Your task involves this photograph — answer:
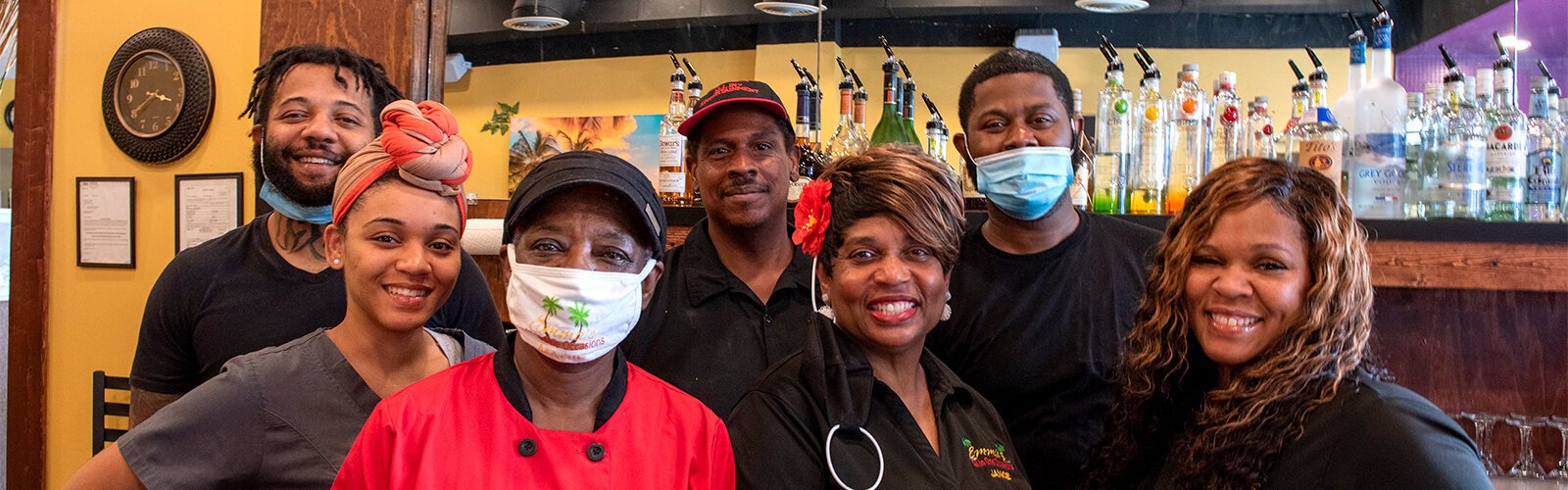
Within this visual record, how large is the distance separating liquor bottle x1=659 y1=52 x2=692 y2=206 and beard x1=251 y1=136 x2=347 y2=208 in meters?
0.86

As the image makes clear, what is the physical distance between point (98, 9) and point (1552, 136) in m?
4.21

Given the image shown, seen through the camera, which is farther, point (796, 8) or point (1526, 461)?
point (796, 8)

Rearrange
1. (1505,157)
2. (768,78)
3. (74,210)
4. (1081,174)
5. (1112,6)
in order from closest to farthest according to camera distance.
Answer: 1. (1505,157)
2. (1081,174)
3. (1112,6)
4. (768,78)
5. (74,210)

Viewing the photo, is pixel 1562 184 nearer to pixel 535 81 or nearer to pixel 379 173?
pixel 379 173

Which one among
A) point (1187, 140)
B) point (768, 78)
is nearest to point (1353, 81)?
point (1187, 140)

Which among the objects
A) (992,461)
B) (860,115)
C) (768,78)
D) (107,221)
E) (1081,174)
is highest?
(768,78)

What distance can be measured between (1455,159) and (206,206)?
3.46 m

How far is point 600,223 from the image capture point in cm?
155

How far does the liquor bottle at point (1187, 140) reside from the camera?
2.61 metres

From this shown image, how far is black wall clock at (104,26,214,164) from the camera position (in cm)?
328

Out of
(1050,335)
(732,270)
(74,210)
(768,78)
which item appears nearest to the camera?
(1050,335)

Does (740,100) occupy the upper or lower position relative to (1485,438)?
upper

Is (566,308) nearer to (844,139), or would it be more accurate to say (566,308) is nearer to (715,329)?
(715,329)

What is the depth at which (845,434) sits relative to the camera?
153 cm
